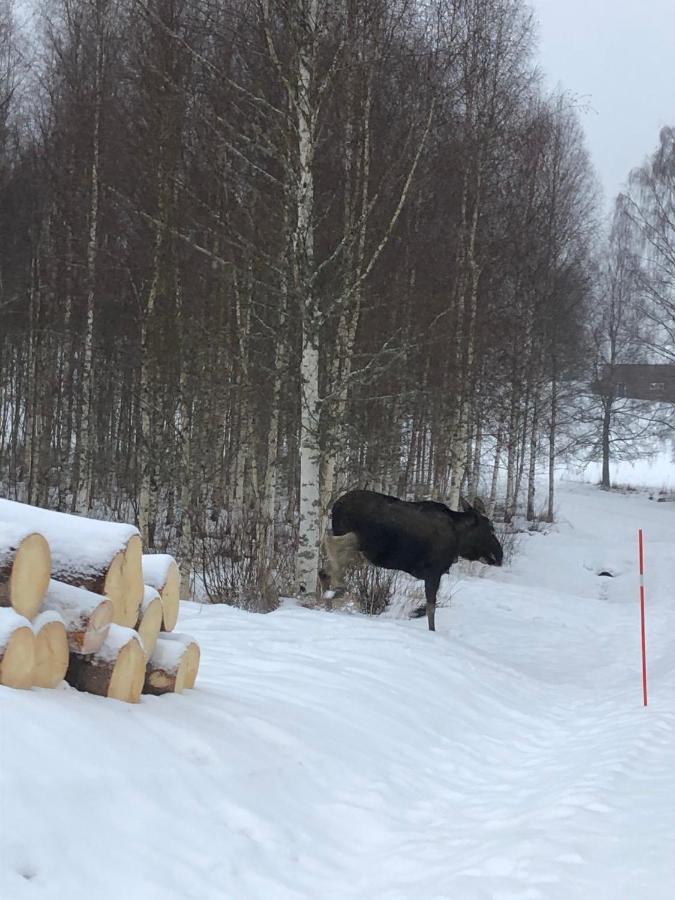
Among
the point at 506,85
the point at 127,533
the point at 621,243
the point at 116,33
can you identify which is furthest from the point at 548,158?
the point at 127,533

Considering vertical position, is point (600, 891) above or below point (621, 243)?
below

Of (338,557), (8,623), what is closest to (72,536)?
(8,623)

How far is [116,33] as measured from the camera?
1620cm

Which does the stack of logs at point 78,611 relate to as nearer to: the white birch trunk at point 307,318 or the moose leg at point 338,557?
the moose leg at point 338,557

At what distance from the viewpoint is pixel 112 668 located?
3857 mm

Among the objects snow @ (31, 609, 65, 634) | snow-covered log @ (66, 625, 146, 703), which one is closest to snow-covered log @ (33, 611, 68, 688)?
snow @ (31, 609, 65, 634)

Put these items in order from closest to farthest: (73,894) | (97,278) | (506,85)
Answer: (73,894)
(97,278)
(506,85)

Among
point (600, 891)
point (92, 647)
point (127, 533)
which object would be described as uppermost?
point (127, 533)

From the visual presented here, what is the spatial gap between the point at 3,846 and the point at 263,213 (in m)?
11.3

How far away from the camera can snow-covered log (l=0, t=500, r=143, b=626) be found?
156 inches

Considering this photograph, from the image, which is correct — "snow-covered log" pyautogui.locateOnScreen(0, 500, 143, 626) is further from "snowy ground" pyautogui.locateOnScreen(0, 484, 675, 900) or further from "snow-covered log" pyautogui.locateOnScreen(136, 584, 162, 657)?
"snowy ground" pyautogui.locateOnScreen(0, 484, 675, 900)

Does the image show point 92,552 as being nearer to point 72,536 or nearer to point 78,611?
point 72,536

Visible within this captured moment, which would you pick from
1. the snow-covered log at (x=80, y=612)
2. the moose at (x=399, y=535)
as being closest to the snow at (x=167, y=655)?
the snow-covered log at (x=80, y=612)

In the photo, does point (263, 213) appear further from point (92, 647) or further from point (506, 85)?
point (92, 647)
